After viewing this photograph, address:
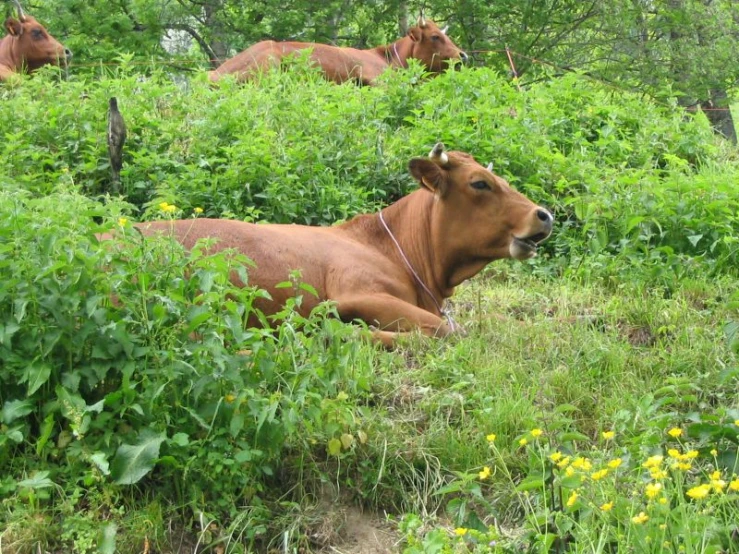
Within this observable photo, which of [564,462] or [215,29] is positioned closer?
[564,462]

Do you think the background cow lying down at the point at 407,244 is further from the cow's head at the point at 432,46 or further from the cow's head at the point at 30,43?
the cow's head at the point at 30,43

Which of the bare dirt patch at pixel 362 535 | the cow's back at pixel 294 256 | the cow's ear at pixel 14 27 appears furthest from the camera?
the cow's ear at pixel 14 27

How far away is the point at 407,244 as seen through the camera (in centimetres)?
814

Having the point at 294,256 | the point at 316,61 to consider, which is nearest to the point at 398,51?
the point at 316,61

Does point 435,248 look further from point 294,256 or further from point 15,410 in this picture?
point 15,410

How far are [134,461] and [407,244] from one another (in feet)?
12.2

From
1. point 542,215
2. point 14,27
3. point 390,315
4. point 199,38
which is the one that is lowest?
point 199,38

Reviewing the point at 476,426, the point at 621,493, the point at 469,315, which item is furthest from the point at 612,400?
the point at 469,315

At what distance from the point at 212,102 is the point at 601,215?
3750 mm

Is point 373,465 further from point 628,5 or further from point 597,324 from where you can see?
point 628,5

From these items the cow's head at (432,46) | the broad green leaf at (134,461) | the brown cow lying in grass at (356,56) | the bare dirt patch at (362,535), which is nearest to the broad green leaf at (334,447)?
the bare dirt patch at (362,535)

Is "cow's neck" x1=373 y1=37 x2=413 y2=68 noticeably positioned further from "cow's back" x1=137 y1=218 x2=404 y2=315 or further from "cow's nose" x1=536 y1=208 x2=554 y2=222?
"cow's nose" x1=536 y1=208 x2=554 y2=222

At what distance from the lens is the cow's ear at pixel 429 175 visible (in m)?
7.86

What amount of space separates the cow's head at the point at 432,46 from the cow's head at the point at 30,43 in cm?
466
